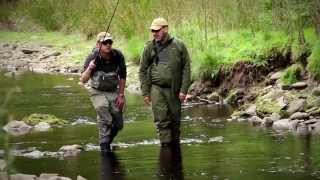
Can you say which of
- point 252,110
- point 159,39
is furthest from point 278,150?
point 252,110

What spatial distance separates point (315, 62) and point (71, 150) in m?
5.27

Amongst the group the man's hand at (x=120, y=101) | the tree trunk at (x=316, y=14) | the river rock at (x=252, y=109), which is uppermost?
the tree trunk at (x=316, y=14)

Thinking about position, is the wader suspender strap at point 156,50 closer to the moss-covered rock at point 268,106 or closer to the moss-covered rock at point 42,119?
the moss-covered rock at point 268,106

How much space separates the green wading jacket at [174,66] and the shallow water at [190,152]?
81 cm

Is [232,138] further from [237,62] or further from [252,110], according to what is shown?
[237,62]

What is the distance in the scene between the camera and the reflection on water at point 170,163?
25.9 feet

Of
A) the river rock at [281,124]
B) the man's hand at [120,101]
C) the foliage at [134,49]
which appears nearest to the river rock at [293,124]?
the river rock at [281,124]

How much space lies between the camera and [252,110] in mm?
12773

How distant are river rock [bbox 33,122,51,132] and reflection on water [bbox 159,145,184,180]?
10.5ft

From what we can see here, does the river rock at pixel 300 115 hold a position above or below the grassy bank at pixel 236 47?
below

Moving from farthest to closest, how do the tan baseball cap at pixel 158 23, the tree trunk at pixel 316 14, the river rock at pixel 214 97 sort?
the river rock at pixel 214 97 < the tree trunk at pixel 316 14 < the tan baseball cap at pixel 158 23

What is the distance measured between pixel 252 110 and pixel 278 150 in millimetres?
3618

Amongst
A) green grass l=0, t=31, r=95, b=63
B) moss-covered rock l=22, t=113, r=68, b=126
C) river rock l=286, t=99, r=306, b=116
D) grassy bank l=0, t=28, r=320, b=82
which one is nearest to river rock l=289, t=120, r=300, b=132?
river rock l=286, t=99, r=306, b=116

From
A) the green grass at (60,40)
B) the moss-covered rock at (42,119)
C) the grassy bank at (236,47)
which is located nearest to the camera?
the moss-covered rock at (42,119)
